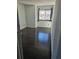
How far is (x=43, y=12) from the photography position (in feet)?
34.5

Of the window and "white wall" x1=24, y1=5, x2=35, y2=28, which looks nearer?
"white wall" x1=24, y1=5, x2=35, y2=28

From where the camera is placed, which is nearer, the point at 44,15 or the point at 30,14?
the point at 30,14

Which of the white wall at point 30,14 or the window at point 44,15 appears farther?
the window at point 44,15
